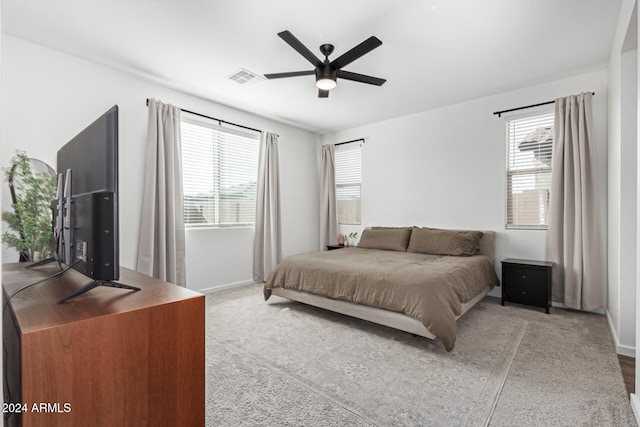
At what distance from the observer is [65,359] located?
0.92 metres

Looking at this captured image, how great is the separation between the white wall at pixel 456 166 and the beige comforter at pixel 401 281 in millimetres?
746

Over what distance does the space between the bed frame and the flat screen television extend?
2.02 m

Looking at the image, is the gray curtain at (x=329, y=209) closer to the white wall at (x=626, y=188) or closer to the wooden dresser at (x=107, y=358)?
the white wall at (x=626, y=188)

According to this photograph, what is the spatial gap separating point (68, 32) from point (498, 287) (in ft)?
16.9

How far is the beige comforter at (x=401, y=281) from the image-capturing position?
248cm

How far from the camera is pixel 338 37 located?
276cm

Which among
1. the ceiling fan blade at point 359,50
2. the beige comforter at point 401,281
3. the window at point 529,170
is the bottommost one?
the beige comforter at point 401,281

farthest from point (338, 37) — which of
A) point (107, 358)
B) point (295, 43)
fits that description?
point (107, 358)

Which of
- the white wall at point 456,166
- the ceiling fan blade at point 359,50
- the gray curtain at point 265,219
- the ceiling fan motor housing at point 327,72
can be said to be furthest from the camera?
the gray curtain at point 265,219

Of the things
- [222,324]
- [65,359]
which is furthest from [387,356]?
[65,359]

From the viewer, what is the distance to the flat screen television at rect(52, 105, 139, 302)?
1.17 m

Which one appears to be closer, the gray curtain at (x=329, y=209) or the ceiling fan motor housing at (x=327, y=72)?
the ceiling fan motor housing at (x=327, y=72)

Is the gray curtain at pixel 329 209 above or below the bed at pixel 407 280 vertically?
above

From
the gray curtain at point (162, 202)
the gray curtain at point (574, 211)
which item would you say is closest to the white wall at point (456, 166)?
the gray curtain at point (574, 211)
